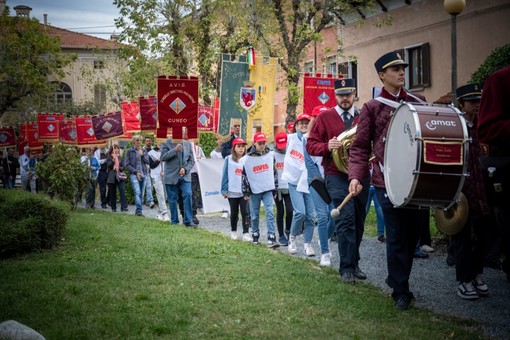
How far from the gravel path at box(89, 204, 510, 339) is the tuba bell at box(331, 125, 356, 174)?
144 centimetres

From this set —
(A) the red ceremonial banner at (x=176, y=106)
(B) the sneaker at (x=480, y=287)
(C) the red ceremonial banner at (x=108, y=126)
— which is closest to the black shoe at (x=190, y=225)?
(A) the red ceremonial banner at (x=176, y=106)

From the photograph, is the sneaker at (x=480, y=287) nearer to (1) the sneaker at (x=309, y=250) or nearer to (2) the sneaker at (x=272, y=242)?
(1) the sneaker at (x=309, y=250)

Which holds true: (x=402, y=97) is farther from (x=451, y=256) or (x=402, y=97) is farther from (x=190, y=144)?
(x=190, y=144)

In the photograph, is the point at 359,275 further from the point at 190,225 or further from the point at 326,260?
the point at 190,225

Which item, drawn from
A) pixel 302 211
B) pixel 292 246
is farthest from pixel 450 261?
pixel 292 246

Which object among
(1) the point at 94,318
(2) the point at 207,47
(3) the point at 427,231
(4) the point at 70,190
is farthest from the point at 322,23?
(1) the point at 94,318

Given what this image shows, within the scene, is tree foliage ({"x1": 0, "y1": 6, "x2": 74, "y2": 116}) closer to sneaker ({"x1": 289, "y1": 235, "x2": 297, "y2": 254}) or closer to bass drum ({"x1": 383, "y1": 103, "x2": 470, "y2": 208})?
sneaker ({"x1": 289, "y1": 235, "x2": 297, "y2": 254})

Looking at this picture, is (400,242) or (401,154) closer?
(401,154)

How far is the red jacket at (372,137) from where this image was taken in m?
7.15

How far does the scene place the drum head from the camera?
245 inches

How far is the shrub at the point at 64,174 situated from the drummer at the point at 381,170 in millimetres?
14108

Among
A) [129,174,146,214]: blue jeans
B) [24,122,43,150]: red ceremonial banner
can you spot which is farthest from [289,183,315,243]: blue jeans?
[24,122,43,150]: red ceremonial banner

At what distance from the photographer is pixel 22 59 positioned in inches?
1542

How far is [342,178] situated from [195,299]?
8.19 ft
